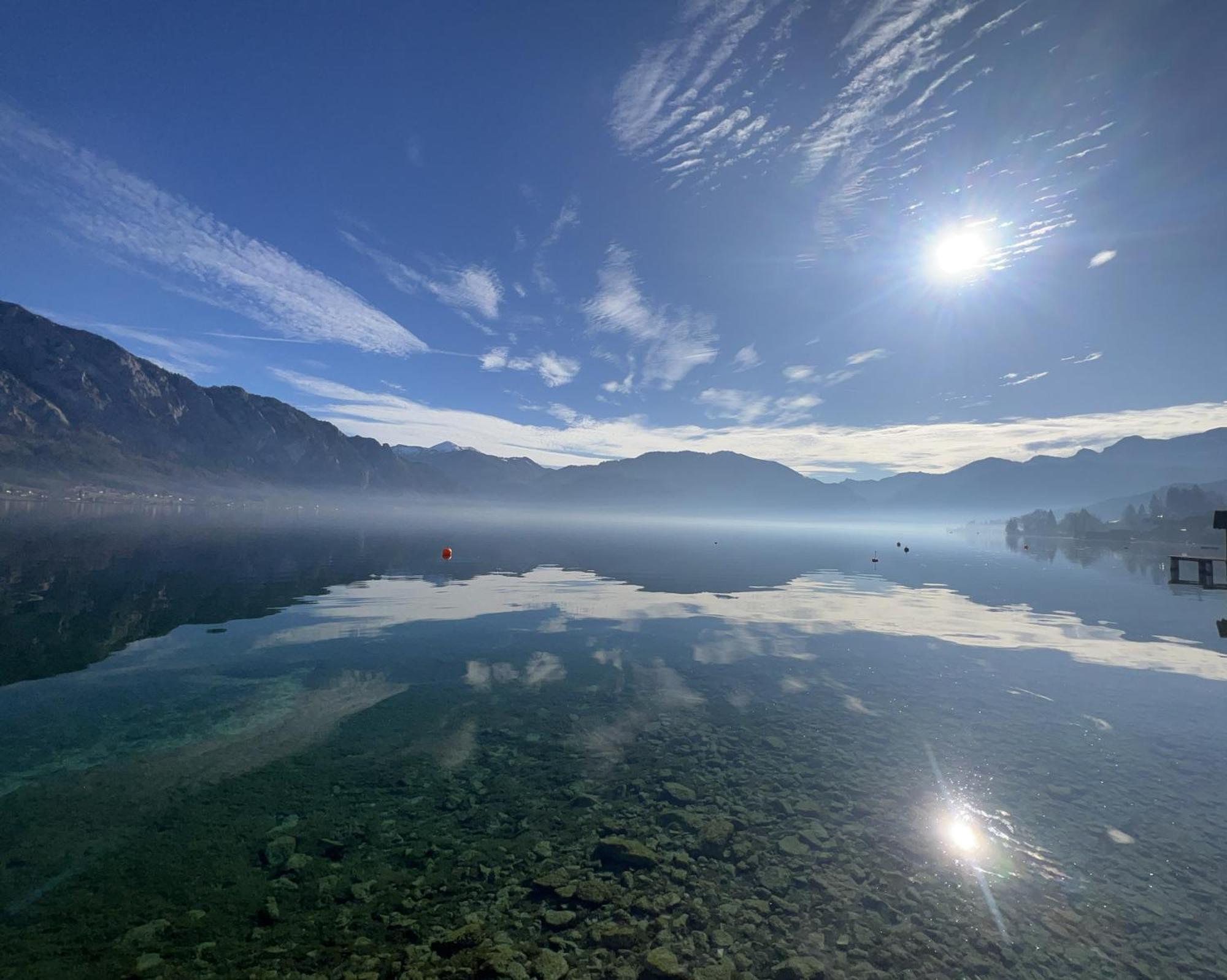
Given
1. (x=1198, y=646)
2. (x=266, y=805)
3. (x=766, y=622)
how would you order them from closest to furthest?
(x=266, y=805)
(x=1198, y=646)
(x=766, y=622)

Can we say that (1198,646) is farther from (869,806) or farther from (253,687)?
(253,687)

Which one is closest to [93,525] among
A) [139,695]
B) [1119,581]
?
[139,695]

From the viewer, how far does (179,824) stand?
14508 mm

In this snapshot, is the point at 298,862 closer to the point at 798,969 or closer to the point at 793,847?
the point at 798,969

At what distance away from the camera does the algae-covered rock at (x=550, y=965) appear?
10.3 meters

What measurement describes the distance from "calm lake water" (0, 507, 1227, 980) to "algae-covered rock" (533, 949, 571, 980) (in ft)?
0.20

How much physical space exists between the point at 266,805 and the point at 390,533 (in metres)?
153

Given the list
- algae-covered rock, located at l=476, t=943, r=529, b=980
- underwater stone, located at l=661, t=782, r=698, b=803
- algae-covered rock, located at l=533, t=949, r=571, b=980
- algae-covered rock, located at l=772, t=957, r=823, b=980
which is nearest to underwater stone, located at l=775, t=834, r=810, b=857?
underwater stone, located at l=661, t=782, r=698, b=803

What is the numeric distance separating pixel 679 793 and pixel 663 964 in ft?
22.4

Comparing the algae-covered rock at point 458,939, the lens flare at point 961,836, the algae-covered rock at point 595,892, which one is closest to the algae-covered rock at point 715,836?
the algae-covered rock at point 595,892

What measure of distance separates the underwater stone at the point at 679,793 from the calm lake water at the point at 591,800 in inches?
4.0

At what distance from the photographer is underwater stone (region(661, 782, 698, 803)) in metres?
17.0

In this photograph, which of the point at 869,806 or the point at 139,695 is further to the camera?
the point at 139,695

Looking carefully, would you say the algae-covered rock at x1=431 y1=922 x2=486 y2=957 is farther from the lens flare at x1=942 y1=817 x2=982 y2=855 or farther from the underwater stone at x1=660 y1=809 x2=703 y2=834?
the lens flare at x1=942 y1=817 x2=982 y2=855
